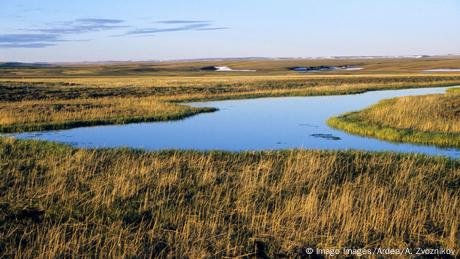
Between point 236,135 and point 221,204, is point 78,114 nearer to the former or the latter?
point 236,135

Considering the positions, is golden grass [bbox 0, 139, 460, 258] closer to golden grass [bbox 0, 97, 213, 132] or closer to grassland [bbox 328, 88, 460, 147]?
grassland [bbox 328, 88, 460, 147]

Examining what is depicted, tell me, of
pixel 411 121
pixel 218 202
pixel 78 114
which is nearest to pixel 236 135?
pixel 411 121

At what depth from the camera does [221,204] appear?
36.2 feet

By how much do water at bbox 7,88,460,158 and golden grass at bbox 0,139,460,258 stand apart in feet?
16.6

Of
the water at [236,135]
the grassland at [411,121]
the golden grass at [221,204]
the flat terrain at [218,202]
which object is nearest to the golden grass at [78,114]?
the water at [236,135]

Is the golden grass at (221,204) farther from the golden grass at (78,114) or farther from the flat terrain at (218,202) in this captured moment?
the golden grass at (78,114)

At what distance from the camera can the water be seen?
21.2 metres

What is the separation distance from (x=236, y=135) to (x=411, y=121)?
9767mm

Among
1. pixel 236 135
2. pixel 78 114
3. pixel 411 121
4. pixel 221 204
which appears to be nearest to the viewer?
pixel 221 204

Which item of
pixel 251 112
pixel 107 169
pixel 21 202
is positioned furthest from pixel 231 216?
pixel 251 112

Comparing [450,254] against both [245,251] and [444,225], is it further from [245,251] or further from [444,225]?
[245,251]

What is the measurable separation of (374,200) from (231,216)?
3.78 m

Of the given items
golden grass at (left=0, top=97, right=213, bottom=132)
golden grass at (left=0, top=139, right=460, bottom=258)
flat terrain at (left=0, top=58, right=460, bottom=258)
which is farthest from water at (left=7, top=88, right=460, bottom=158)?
golden grass at (left=0, top=139, right=460, bottom=258)

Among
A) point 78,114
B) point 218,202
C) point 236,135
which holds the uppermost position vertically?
point 218,202
